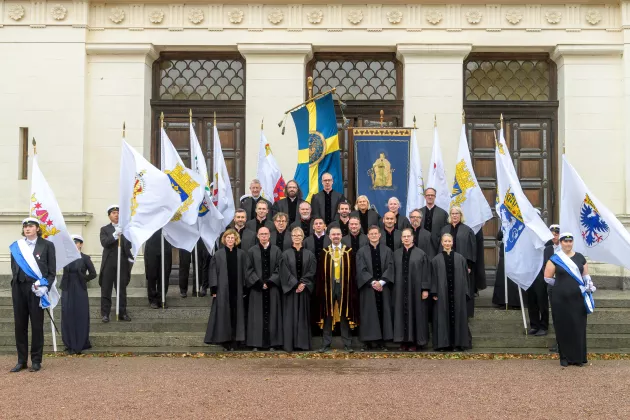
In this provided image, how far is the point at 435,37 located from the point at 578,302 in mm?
7169

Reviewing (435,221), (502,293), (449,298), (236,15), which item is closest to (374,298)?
(449,298)

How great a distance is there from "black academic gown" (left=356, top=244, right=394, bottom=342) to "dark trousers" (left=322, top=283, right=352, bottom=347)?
189mm

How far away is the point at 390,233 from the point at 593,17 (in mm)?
6847

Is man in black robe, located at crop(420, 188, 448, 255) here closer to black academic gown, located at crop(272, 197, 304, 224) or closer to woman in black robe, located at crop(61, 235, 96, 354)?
black academic gown, located at crop(272, 197, 304, 224)

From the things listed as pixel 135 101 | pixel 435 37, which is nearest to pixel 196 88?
pixel 135 101

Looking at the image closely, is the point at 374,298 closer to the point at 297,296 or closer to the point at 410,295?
the point at 410,295

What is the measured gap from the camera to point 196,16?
16453 millimetres

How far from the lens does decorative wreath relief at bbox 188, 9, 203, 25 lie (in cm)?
1644

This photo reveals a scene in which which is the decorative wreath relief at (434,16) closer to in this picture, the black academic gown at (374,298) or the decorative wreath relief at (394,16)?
the decorative wreath relief at (394,16)

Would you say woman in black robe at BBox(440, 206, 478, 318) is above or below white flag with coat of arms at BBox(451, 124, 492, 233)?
below

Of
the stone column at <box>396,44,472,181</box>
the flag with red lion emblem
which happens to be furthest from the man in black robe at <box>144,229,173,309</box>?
the stone column at <box>396,44,472,181</box>

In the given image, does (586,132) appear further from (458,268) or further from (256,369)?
(256,369)

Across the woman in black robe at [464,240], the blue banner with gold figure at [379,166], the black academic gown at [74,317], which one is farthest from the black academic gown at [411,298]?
the black academic gown at [74,317]

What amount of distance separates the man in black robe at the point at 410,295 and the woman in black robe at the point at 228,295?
2159 mm
